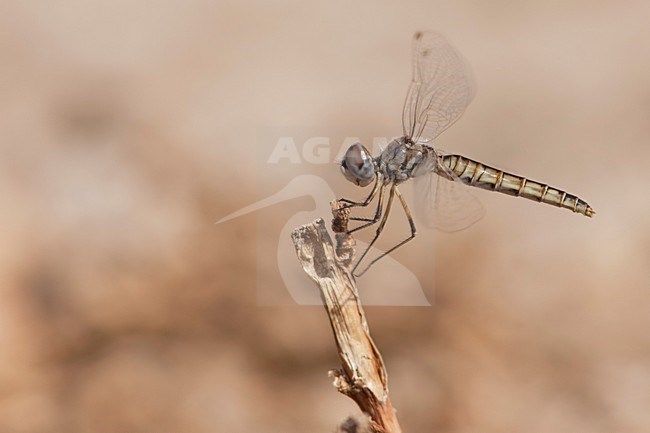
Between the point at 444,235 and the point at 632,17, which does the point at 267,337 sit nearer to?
the point at 444,235

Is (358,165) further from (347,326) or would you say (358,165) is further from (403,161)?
(347,326)

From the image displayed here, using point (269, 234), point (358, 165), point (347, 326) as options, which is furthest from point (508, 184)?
point (347, 326)

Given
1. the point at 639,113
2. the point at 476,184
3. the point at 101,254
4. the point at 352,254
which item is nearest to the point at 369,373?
the point at 352,254

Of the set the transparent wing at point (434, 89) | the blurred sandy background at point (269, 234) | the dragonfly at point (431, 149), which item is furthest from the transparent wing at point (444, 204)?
the blurred sandy background at point (269, 234)

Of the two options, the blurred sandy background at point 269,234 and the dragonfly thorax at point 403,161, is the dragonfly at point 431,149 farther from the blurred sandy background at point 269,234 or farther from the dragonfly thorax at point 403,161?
the blurred sandy background at point 269,234

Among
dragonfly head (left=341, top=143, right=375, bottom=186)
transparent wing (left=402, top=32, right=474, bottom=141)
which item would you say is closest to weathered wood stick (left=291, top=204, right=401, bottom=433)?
dragonfly head (left=341, top=143, right=375, bottom=186)

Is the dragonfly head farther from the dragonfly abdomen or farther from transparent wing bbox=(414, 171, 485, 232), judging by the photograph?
the dragonfly abdomen

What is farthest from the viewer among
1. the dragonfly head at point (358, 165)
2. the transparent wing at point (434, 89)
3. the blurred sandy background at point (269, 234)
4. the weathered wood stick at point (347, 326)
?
the blurred sandy background at point (269, 234)
